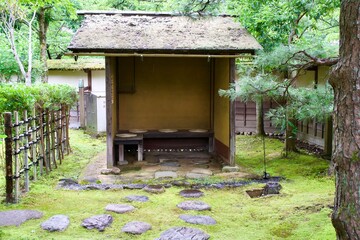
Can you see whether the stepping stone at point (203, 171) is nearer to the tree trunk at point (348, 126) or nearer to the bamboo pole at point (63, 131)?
the bamboo pole at point (63, 131)

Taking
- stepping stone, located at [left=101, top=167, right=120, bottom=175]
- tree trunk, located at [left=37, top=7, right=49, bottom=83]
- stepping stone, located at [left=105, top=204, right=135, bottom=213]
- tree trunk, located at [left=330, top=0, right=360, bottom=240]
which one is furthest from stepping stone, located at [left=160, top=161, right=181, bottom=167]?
tree trunk, located at [left=37, top=7, right=49, bottom=83]

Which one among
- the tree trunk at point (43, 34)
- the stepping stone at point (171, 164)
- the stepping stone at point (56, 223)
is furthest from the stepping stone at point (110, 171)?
the tree trunk at point (43, 34)

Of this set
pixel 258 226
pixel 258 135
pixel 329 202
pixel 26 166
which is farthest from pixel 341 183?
pixel 258 135

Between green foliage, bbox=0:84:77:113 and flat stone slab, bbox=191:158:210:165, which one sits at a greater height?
green foliage, bbox=0:84:77:113

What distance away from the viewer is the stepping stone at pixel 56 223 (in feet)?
15.2

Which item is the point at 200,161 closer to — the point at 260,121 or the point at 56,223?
the point at 260,121

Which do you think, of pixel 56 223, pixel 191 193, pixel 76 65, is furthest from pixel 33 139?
pixel 76 65

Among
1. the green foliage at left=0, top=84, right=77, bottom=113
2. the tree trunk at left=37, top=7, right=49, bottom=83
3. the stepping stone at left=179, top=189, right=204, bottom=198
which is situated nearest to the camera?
the stepping stone at left=179, top=189, right=204, bottom=198

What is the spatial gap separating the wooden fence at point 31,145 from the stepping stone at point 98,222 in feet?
4.98

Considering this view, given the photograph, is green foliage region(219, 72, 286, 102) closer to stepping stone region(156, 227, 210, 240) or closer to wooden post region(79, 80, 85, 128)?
stepping stone region(156, 227, 210, 240)

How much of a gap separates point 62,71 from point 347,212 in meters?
17.0

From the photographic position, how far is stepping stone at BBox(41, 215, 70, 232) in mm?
4625

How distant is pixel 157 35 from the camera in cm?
845

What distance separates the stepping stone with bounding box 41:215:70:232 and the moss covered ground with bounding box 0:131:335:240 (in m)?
0.07
